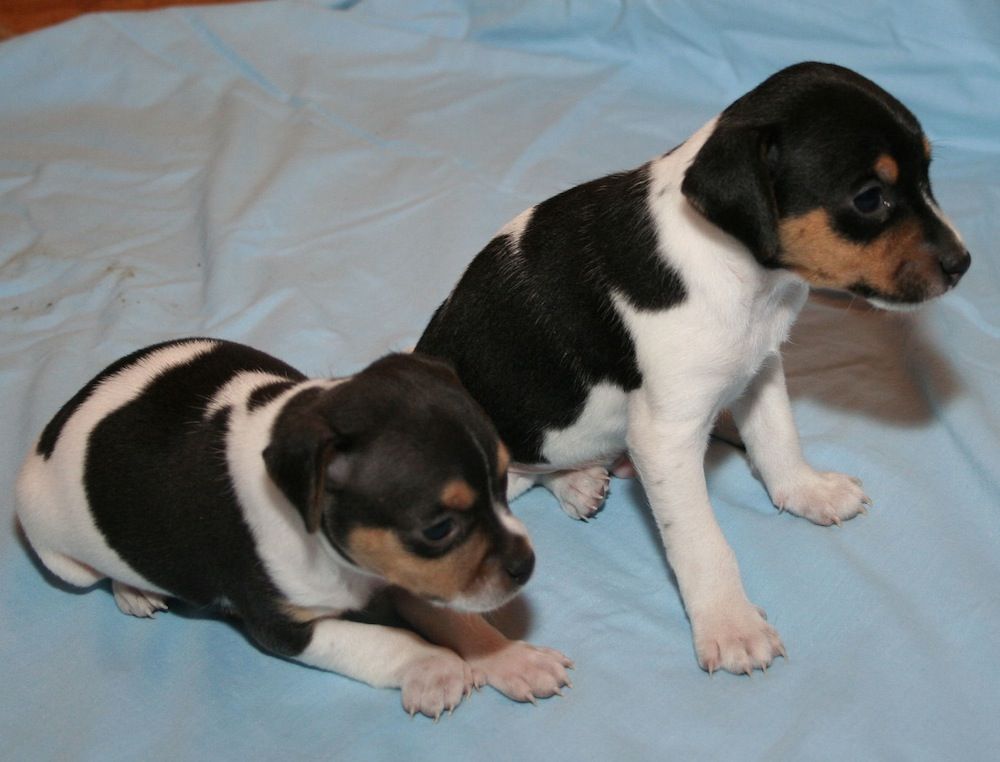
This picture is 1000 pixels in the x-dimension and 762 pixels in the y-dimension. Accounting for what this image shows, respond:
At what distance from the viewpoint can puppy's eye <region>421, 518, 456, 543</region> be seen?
362 cm

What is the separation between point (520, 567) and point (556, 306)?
1.09 meters

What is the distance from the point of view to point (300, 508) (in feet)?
11.5

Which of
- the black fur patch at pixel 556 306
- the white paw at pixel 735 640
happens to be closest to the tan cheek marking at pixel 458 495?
the black fur patch at pixel 556 306

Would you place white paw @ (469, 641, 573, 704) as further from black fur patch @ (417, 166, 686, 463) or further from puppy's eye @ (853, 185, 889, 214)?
puppy's eye @ (853, 185, 889, 214)

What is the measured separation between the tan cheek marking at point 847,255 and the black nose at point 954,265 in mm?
52

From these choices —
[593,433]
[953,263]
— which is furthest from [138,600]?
[953,263]

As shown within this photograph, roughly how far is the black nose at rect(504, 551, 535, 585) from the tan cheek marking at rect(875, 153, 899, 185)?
1713 millimetres

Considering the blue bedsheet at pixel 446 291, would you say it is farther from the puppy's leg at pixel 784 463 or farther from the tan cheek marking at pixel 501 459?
the tan cheek marking at pixel 501 459

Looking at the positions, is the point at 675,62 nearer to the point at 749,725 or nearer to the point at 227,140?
the point at 227,140

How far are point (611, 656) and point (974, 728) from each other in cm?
129

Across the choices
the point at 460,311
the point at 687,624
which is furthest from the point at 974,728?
the point at 460,311

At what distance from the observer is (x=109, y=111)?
8266 mm

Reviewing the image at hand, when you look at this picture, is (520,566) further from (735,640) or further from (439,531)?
(735,640)

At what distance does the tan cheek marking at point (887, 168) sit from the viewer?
374cm
